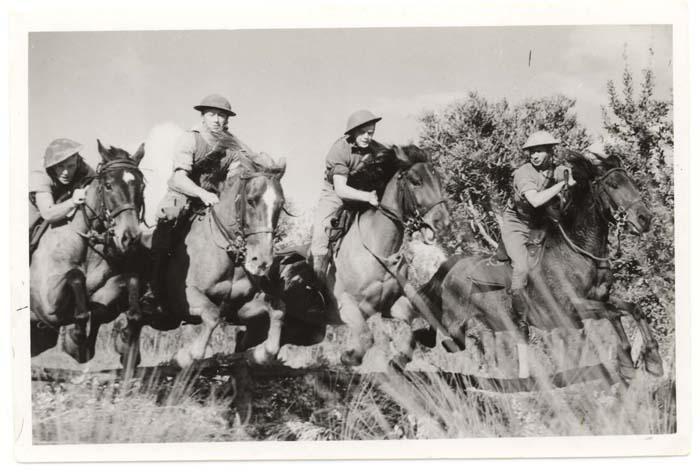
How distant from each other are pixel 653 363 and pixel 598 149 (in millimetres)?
1690

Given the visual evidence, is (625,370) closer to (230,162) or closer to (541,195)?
(541,195)

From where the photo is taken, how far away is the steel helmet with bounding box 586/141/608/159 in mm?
6743

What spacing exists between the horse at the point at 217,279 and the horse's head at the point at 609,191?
7.43ft

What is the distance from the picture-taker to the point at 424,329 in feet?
21.7

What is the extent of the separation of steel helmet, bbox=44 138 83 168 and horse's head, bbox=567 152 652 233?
3.72m

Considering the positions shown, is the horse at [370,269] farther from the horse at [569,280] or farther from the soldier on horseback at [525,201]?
the soldier on horseback at [525,201]

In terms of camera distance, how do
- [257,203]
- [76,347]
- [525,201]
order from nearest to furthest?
[257,203], [76,347], [525,201]

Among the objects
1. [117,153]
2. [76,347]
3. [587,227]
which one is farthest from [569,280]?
[76,347]

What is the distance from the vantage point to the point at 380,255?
6598 millimetres

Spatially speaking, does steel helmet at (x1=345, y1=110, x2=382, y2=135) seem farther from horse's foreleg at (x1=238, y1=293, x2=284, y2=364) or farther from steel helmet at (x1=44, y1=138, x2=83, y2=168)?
steel helmet at (x1=44, y1=138, x2=83, y2=168)

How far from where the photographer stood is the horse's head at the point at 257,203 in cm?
645

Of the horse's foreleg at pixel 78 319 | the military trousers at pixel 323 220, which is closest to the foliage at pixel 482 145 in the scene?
the military trousers at pixel 323 220

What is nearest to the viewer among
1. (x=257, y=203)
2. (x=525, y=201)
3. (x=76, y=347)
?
(x=257, y=203)

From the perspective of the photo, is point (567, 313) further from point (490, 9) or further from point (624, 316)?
point (490, 9)
